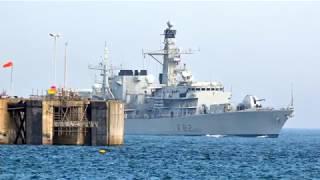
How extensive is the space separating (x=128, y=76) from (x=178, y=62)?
8.10 m

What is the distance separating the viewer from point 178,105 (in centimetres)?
14562

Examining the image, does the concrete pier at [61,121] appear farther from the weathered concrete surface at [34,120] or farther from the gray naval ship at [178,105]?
the gray naval ship at [178,105]

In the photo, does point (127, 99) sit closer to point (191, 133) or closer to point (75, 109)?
point (191, 133)

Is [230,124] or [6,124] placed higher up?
[230,124]

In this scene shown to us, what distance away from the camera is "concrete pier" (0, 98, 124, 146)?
76.9 metres

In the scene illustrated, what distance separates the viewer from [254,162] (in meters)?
72.1

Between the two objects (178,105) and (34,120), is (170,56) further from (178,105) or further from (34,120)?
(34,120)

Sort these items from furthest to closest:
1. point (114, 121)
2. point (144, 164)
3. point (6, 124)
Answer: point (114, 121) → point (6, 124) → point (144, 164)

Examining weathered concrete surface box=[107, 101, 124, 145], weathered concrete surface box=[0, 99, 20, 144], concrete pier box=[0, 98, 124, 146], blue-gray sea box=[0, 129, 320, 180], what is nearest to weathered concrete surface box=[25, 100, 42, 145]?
concrete pier box=[0, 98, 124, 146]

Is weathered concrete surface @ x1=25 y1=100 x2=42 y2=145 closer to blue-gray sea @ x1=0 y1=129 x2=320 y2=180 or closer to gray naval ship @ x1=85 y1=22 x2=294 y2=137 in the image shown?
blue-gray sea @ x1=0 y1=129 x2=320 y2=180

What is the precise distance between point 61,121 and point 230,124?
6167 cm

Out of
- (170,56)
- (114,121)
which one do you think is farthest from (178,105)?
(114,121)

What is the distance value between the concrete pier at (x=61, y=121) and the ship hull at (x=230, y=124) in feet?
184

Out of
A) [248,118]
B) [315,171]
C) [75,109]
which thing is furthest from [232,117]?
[315,171]
